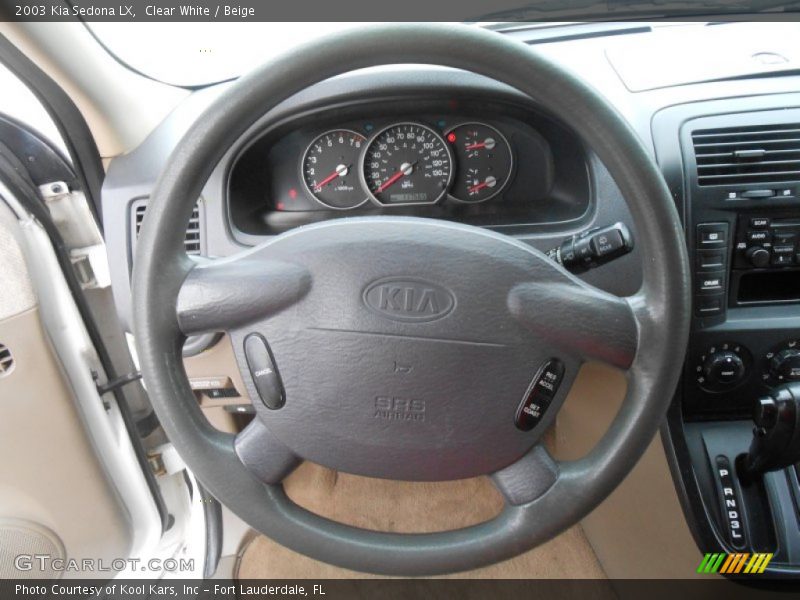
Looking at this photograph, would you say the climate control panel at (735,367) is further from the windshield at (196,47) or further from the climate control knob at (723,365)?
the windshield at (196,47)

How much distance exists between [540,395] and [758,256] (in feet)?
1.80

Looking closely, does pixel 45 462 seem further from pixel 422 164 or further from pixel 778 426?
pixel 778 426

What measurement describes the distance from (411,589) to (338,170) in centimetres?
111

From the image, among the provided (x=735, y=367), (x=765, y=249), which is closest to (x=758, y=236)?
(x=765, y=249)

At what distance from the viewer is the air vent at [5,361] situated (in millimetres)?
1033

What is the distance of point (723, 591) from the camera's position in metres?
1.10

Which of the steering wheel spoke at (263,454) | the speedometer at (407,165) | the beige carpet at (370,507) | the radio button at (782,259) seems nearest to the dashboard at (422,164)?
the speedometer at (407,165)

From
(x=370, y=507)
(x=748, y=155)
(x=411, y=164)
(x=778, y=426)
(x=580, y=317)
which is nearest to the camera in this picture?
(x=580, y=317)

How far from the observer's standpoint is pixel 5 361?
1042 mm

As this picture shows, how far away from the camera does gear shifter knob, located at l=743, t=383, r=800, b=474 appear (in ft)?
2.82

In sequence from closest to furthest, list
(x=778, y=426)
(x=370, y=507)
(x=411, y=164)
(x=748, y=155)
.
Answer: (x=778, y=426), (x=748, y=155), (x=411, y=164), (x=370, y=507)

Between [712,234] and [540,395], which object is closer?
[540,395]

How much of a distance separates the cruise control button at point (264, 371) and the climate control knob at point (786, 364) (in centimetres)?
89

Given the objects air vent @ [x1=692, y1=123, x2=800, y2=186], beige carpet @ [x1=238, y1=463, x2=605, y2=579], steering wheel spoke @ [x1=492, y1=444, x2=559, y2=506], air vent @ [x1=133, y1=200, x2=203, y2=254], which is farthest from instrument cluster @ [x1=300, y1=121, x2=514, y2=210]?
beige carpet @ [x1=238, y1=463, x2=605, y2=579]
